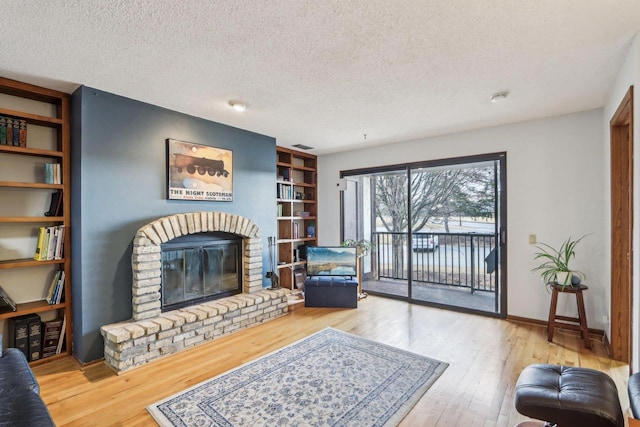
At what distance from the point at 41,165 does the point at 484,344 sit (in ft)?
14.7

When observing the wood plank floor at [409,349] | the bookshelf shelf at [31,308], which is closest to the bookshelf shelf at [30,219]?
the bookshelf shelf at [31,308]

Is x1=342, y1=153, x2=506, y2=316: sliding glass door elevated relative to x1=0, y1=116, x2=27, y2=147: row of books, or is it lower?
lower

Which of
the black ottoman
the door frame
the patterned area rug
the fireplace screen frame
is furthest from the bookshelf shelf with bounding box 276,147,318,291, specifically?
the door frame

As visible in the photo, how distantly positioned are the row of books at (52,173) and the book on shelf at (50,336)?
1.25 meters

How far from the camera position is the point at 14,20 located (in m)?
1.75

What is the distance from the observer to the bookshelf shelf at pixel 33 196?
2559mm

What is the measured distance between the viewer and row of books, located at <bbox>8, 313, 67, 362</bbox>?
2555mm

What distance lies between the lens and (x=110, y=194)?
2.82 m

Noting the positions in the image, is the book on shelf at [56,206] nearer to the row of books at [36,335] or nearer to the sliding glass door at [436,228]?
the row of books at [36,335]

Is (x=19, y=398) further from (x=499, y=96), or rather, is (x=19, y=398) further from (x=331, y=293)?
(x=499, y=96)

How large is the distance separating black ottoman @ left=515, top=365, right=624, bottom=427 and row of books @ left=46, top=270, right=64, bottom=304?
3.50 meters

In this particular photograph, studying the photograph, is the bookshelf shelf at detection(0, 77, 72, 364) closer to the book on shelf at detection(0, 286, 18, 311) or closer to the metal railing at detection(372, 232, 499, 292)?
the book on shelf at detection(0, 286, 18, 311)

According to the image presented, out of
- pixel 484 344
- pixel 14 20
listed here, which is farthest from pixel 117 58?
pixel 484 344

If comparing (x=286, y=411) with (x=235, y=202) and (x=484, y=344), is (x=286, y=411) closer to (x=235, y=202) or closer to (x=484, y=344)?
(x=484, y=344)
